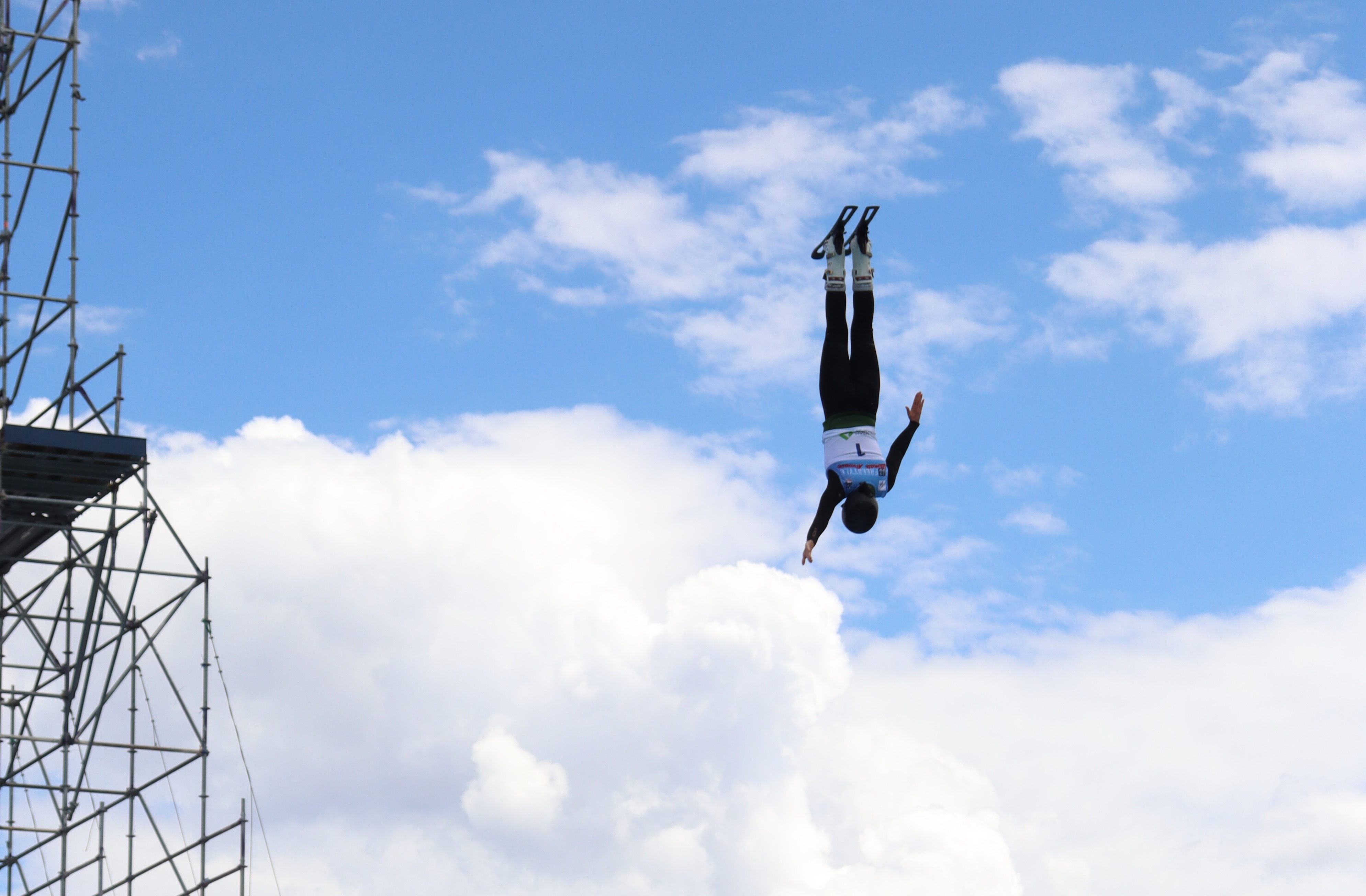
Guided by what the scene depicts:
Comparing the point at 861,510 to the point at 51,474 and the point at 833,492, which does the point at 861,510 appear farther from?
the point at 51,474

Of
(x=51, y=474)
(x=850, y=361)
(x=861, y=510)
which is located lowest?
(x=861, y=510)

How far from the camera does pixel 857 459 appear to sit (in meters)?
21.3

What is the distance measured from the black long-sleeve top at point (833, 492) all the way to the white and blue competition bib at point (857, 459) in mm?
68

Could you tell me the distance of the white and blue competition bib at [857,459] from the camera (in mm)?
21234

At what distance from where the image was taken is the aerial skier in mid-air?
21.2 metres

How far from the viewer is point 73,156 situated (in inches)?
1104

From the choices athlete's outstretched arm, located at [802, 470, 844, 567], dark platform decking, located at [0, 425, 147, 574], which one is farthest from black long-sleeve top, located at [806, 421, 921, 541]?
dark platform decking, located at [0, 425, 147, 574]

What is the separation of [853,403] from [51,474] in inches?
422

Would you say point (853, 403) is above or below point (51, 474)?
below

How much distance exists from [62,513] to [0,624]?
1.80m

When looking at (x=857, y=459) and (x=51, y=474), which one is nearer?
(x=857, y=459)

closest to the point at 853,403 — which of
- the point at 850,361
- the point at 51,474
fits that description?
the point at 850,361

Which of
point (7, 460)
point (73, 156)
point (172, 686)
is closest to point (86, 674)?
point (172, 686)

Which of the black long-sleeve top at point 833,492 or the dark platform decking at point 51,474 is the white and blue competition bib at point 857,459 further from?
the dark platform decking at point 51,474
